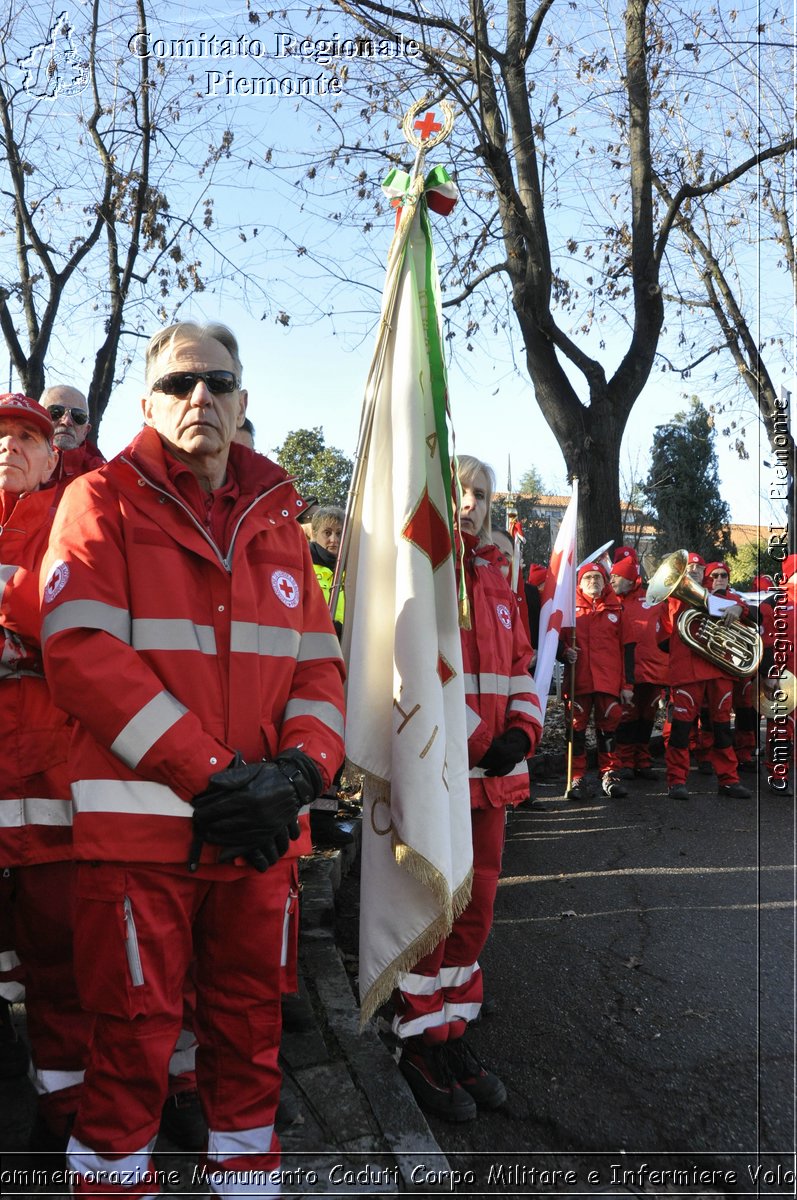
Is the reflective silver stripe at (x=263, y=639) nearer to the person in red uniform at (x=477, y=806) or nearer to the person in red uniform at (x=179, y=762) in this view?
the person in red uniform at (x=179, y=762)

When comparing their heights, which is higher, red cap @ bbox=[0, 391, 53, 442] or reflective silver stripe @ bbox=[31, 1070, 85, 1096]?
red cap @ bbox=[0, 391, 53, 442]

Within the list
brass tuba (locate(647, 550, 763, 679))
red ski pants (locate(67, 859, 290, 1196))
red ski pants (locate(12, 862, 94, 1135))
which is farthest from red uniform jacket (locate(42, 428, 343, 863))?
brass tuba (locate(647, 550, 763, 679))

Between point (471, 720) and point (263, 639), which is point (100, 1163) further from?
point (471, 720)

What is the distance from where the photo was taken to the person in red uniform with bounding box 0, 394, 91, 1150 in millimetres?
2582

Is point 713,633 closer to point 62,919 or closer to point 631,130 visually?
point 631,130

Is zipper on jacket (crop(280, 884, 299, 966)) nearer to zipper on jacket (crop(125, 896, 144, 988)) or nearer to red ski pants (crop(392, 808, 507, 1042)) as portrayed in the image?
zipper on jacket (crop(125, 896, 144, 988))

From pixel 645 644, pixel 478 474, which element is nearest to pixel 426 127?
pixel 478 474

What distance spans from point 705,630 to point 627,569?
145cm

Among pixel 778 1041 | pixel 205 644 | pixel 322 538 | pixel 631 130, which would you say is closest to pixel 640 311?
pixel 631 130

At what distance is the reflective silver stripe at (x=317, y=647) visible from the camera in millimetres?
2561

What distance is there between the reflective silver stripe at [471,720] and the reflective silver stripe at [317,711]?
35.8 inches

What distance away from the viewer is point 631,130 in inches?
447

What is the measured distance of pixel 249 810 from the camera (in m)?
2.11

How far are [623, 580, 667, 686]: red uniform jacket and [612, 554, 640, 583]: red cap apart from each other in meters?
0.66
